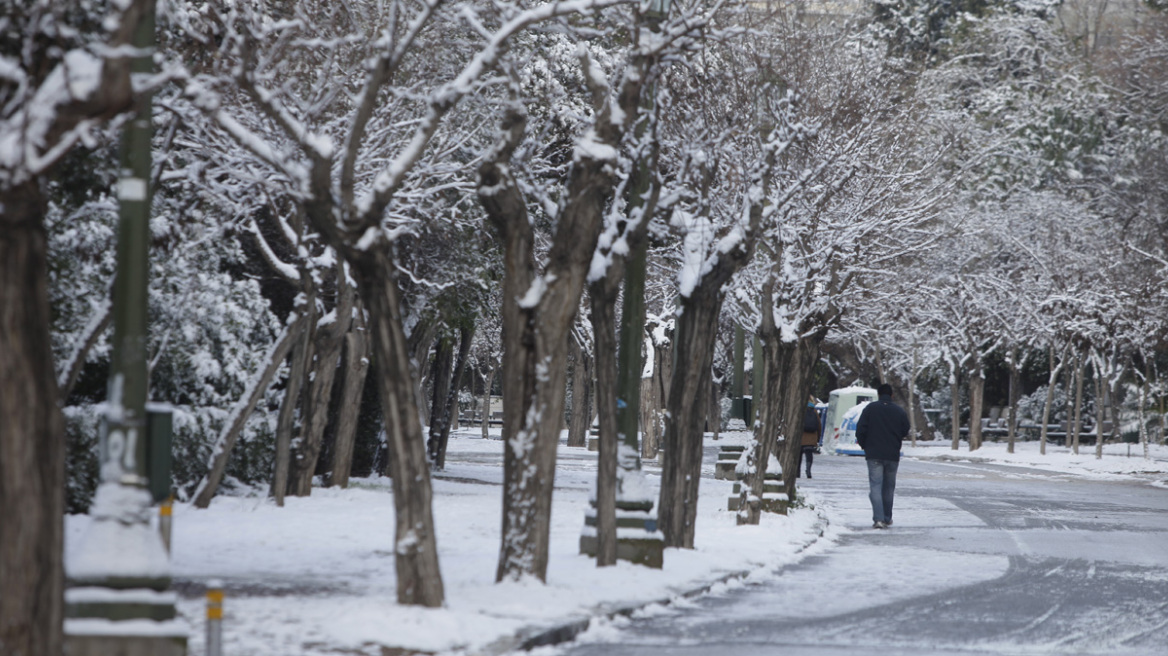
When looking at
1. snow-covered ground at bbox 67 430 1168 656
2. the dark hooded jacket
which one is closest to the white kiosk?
snow-covered ground at bbox 67 430 1168 656

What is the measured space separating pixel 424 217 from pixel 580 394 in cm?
2957

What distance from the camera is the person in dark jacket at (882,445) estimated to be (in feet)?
64.6

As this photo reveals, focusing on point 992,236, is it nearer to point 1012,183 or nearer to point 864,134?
point 1012,183

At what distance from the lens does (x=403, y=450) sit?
9.73 meters

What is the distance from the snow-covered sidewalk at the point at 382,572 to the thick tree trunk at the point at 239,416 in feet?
0.98

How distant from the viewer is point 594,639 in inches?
380

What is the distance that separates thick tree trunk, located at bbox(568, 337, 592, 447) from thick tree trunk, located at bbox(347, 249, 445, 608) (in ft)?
128

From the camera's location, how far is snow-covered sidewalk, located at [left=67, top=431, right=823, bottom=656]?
29.2 feet

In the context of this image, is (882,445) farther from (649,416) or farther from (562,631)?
(649,416)

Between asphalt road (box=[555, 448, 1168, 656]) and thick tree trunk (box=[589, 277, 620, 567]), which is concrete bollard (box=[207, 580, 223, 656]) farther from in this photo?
thick tree trunk (box=[589, 277, 620, 567])

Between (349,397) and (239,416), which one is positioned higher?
(349,397)

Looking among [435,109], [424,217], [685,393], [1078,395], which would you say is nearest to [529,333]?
[435,109]

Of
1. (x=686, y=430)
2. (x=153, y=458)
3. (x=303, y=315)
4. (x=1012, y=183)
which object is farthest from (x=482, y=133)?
(x=1012, y=183)

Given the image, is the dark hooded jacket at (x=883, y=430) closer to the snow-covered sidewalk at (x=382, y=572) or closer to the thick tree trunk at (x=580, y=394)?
the snow-covered sidewalk at (x=382, y=572)
